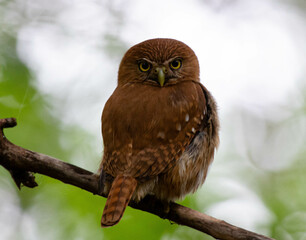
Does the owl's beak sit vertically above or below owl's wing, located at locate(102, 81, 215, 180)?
above

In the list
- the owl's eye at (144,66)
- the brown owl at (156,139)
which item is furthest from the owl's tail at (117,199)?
the owl's eye at (144,66)

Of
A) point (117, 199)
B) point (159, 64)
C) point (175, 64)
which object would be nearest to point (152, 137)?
point (117, 199)

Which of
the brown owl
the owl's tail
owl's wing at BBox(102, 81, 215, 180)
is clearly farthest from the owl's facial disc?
the owl's tail

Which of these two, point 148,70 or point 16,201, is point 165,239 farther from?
point 16,201

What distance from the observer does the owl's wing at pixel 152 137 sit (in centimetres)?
359

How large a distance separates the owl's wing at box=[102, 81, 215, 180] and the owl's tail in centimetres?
8

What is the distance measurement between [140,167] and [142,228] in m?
1.26

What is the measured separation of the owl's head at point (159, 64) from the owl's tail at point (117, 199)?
3.76 feet

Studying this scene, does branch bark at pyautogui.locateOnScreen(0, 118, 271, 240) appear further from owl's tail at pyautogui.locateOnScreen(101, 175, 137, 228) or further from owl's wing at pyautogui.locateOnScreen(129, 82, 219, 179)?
owl's wing at pyautogui.locateOnScreen(129, 82, 219, 179)

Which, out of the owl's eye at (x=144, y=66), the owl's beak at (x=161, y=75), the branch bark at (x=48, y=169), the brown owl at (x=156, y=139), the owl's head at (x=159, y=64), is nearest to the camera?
the branch bark at (x=48, y=169)

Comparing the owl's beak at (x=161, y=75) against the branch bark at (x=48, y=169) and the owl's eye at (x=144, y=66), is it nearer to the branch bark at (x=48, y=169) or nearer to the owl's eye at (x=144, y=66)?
the owl's eye at (x=144, y=66)

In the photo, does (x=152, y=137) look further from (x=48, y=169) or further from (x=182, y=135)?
(x=48, y=169)

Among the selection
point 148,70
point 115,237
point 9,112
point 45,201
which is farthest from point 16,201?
point 148,70

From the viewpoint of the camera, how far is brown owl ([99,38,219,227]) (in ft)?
11.7
